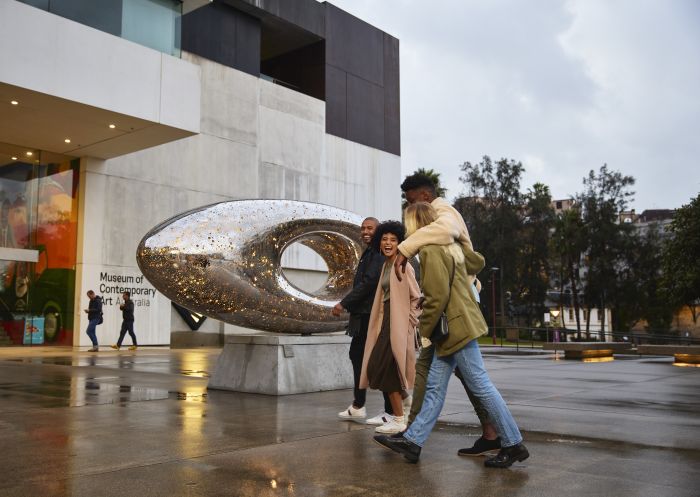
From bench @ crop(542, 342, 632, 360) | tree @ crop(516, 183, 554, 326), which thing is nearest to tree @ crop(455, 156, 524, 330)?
tree @ crop(516, 183, 554, 326)

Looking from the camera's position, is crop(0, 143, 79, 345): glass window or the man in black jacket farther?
crop(0, 143, 79, 345): glass window

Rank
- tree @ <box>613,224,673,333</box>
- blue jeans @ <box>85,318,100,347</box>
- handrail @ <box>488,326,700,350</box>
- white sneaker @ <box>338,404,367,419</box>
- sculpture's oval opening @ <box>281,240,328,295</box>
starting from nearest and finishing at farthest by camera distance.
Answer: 1. white sneaker @ <box>338,404,367,419</box>
2. blue jeans @ <box>85,318,100,347</box>
3. handrail @ <box>488,326,700,350</box>
4. sculpture's oval opening @ <box>281,240,328,295</box>
5. tree @ <box>613,224,673,333</box>

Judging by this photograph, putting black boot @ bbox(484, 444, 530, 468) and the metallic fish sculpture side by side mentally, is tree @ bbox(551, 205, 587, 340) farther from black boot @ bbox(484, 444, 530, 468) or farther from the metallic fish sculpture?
black boot @ bbox(484, 444, 530, 468)

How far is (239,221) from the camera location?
296 inches

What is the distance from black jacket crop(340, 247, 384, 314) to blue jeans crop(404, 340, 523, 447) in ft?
4.97

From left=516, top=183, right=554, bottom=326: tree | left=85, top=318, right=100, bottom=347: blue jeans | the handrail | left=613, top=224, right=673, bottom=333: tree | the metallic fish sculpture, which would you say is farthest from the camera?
left=516, top=183, right=554, bottom=326: tree

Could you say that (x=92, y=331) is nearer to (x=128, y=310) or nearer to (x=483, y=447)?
(x=128, y=310)

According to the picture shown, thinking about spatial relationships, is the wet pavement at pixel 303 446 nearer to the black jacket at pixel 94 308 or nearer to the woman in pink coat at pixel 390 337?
the woman in pink coat at pixel 390 337

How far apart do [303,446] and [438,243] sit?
1604 mm

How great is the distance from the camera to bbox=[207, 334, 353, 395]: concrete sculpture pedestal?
722 cm

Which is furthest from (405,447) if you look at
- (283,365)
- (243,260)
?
(243,260)

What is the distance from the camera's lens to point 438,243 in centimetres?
405

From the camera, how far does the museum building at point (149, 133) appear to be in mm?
16938

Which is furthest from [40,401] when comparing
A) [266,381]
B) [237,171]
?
[237,171]
